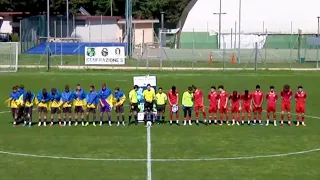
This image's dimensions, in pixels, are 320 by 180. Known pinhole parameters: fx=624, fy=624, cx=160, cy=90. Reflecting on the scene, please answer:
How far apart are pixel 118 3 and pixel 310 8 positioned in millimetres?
31676

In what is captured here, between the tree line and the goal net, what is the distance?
37.8m

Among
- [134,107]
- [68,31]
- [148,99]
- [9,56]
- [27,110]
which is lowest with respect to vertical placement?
[27,110]

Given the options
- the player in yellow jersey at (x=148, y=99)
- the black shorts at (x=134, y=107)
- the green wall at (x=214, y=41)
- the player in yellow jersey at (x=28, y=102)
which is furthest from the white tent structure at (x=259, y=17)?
the player in yellow jersey at (x=28, y=102)

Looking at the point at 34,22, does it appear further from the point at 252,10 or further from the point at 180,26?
the point at 252,10

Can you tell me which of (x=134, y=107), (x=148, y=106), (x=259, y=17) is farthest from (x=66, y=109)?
(x=259, y=17)

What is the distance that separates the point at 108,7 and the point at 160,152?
83223 millimetres

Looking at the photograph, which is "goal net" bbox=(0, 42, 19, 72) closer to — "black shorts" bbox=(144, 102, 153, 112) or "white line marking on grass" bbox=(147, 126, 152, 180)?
"black shorts" bbox=(144, 102, 153, 112)

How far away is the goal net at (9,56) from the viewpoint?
48.8 metres

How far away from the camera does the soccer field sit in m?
16.8

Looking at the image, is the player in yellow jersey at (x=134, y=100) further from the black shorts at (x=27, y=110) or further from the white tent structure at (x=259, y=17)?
the white tent structure at (x=259, y=17)

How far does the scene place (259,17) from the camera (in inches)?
3661

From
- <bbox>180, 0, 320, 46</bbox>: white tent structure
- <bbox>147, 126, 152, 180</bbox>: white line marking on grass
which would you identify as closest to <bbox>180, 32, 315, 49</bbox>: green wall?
<bbox>180, 0, 320, 46</bbox>: white tent structure

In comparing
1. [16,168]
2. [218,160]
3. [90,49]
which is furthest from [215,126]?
[90,49]

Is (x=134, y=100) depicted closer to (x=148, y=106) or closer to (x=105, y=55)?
(x=148, y=106)
